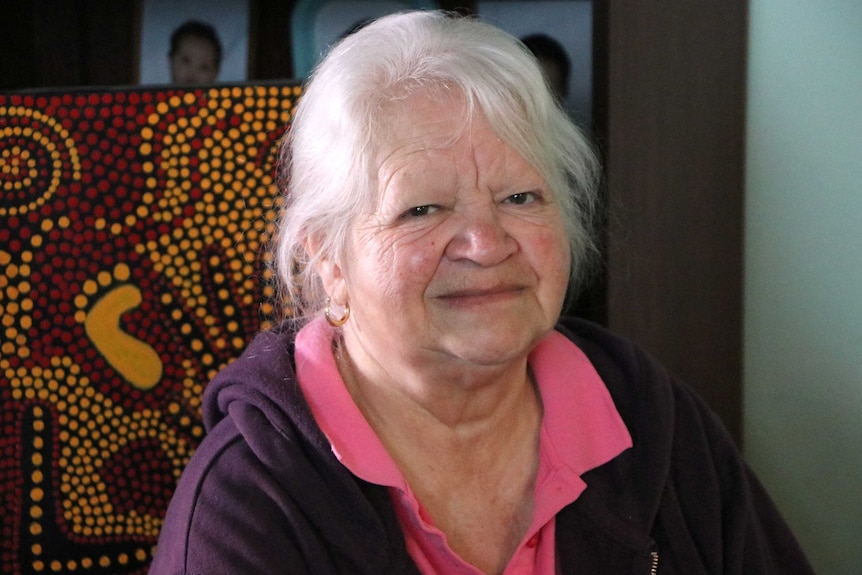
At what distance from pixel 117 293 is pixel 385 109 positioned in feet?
2.11

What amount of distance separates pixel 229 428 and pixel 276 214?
463mm

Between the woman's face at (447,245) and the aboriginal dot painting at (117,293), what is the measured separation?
0.46 metres

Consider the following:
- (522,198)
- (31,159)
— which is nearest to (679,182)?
(522,198)

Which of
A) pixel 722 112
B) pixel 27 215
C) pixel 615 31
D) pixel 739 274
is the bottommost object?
pixel 739 274

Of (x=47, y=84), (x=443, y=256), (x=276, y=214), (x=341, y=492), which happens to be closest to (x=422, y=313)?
(x=443, y=256)

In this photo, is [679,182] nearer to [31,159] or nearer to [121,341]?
[121,341]

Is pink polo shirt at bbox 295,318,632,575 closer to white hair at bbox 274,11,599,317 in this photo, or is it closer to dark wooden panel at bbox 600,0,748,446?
white hair at bbox 274,11,599,317

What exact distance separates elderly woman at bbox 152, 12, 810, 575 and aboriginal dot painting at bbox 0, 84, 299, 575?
246mm

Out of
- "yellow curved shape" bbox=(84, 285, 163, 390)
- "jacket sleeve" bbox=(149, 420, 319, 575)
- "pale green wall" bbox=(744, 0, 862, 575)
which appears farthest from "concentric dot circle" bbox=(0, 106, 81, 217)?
"pale green wall" bbox=(744, 0, 862, 575)

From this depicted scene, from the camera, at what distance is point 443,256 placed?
1143 mm

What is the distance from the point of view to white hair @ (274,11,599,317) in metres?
1.16

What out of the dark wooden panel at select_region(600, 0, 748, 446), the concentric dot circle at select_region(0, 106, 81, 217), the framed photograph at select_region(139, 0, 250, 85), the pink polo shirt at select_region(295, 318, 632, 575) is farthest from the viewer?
the framed photograph at select_region(139, 0, 250, 85)

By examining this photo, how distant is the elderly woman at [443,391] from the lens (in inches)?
44.6

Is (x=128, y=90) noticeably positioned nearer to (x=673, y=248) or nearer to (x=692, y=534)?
(x=673, y=248)
